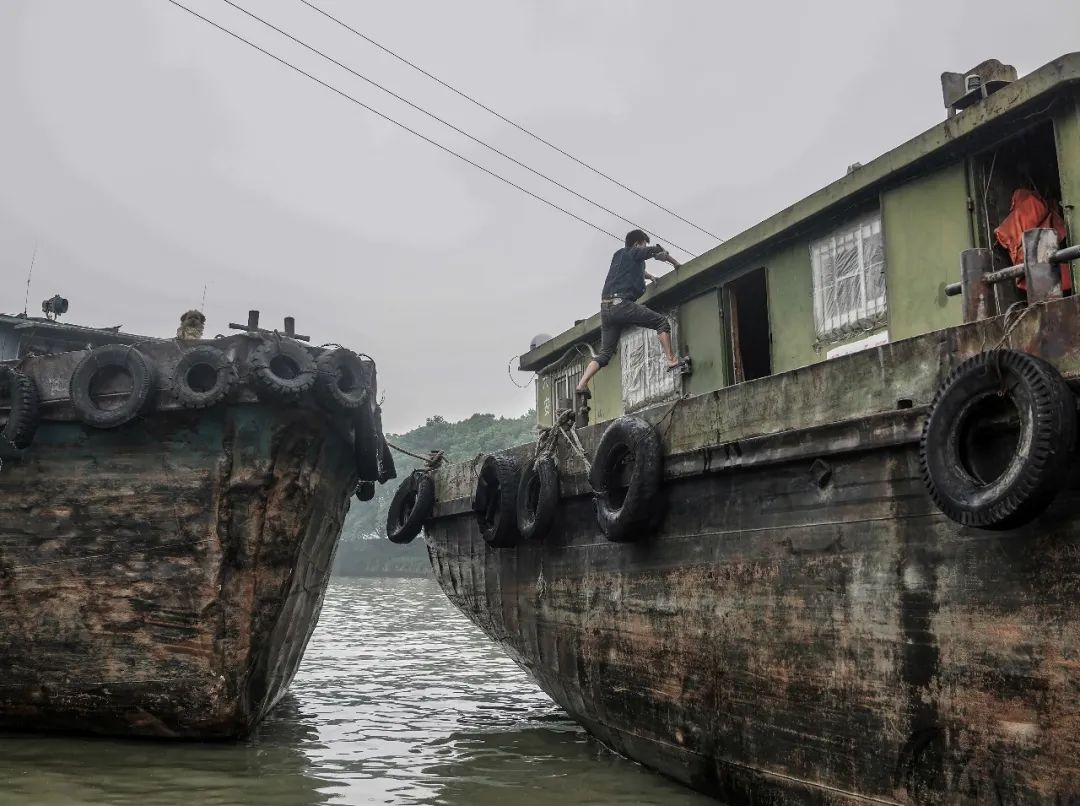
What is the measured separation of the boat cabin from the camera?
580cm

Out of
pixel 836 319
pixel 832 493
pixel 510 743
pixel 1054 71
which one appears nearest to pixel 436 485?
pixel 510 743

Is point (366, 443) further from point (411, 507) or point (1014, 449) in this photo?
point (1014, 449)

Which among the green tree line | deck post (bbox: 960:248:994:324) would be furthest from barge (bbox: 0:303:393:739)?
the green tree line

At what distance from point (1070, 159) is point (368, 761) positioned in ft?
20.9

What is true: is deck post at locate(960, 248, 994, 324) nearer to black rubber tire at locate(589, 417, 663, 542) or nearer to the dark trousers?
black rubber tire at locate(589, 417, 663, 542)

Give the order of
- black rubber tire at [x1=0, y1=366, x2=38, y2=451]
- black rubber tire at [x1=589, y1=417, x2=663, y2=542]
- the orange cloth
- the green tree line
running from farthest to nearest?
the green tree line → black rubber tire at [x1=0, y1=366, x2=38, y2=451] → black rubber tire at [x1=589, y1=417, x2=663, y2=542] → the orange cloth

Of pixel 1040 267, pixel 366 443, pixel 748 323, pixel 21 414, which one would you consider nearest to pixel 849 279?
pixel 748 323

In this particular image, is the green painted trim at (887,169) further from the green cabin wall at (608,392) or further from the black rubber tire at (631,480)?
the black rubber tire at (631,480)

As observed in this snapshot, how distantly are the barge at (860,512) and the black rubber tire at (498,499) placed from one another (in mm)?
28

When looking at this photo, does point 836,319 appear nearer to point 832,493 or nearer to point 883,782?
point 832,493

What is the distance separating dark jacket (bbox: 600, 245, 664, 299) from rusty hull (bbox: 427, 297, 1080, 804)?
6.96ft

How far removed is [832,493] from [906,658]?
2.94ft

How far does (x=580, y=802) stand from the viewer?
5.90 m

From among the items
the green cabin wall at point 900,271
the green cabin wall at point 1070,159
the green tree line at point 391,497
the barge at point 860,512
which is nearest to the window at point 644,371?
Answer: the green cabin wall at point 900,271
